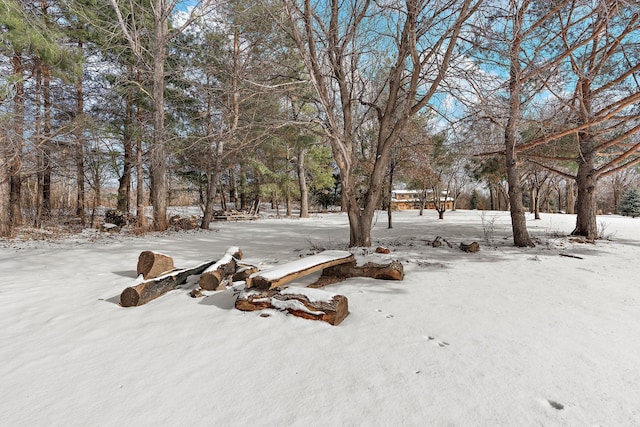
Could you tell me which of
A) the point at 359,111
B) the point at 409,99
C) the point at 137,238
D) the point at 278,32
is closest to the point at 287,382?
the point at 409,99

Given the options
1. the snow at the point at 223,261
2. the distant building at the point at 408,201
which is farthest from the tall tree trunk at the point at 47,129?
the distant building at the point at 408,201

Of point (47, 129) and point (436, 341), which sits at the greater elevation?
point (47, 129)

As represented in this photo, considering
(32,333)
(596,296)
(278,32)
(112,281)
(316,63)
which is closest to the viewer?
(32,333)

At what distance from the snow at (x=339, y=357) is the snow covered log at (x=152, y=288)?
0.11 metres

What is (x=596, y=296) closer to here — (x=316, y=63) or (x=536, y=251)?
(x=536, y=251)

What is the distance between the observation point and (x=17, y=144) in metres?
6.55

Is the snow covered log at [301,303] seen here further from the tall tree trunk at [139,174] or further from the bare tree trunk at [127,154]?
the bare tree trunk at [127,154]

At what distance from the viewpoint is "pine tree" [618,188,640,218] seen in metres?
25.2

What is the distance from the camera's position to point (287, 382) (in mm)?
1859

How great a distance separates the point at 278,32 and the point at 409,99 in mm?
3275

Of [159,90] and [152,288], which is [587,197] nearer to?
[152,288]

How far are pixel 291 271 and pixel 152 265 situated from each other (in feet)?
7.11

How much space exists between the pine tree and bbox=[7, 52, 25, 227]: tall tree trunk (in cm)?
3975

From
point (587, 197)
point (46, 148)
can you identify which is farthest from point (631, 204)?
point (46, 148)
